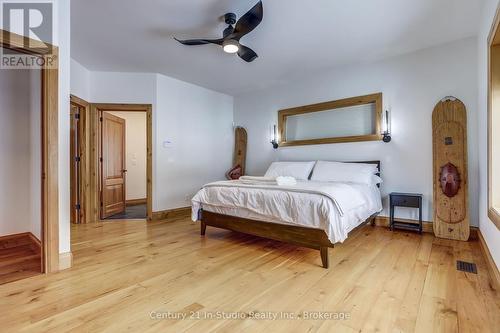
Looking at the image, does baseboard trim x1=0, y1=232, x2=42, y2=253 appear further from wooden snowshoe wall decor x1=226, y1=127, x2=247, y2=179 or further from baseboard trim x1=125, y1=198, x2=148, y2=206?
wooden snowshoe wall decor x1=226, y1=127, x2=247, y2=179

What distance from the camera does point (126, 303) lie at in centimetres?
171

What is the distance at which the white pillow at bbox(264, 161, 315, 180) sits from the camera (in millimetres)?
4047

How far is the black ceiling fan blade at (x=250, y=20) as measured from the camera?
2.24 meters

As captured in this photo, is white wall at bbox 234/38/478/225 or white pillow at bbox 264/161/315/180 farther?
white pillow at bbox 264/161/315/180

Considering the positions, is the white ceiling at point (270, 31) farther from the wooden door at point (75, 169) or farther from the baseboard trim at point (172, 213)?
the baseboard trim at point (172, 213)

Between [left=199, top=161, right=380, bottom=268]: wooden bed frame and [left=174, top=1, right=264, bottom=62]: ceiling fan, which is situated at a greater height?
[left=174, top=1, right=264, bottom=62]: ceiling fan

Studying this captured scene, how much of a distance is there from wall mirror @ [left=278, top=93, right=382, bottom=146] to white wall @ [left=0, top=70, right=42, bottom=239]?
3.85 metres

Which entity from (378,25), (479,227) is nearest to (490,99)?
(378,25)

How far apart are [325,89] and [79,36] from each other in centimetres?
373

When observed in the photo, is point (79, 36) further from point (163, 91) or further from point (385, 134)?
point (385, 134)

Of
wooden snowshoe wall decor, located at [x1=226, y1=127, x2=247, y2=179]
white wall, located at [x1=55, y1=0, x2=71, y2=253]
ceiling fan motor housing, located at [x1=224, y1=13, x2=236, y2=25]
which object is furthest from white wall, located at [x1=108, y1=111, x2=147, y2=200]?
ceiling fan motor housing, located at [x1=224, y1=13, x2=236, y2=25]

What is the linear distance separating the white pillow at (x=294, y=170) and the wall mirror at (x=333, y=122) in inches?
23.9


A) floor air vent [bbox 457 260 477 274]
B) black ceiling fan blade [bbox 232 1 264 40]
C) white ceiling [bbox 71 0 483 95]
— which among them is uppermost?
white ceiling [bbox 71 0 483 95]

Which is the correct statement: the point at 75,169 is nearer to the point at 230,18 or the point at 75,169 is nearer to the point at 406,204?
the point at 230,18
